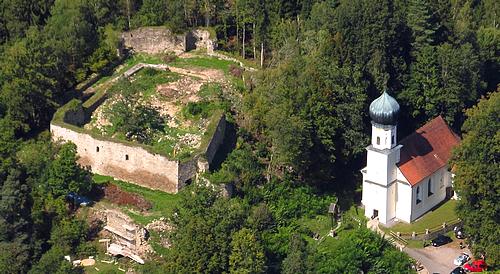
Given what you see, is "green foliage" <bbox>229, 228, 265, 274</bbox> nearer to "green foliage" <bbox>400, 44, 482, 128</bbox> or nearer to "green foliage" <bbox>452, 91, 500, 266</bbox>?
"green foliage" <bbox>452, 91, 500, 266</bbox>

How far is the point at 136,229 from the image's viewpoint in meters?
65.3

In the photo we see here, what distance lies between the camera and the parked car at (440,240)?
67250 millimetres

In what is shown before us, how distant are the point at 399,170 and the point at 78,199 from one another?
21.8m

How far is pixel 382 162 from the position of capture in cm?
6825

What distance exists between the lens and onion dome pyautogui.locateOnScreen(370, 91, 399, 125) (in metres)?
66.8

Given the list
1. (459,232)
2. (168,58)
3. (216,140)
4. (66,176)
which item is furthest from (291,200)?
(168,58)

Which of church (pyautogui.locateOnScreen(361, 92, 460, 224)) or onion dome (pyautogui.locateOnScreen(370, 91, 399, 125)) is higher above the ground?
onion dome (pyautogui.locateOnScreen(370, 91, 399, 125))

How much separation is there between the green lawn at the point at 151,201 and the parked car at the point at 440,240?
680 inches

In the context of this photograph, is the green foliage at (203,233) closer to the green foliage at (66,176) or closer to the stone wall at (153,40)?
the green foliage at (66,176)

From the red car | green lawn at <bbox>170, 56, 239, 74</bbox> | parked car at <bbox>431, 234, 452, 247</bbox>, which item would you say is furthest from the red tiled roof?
green lawn at <bbox>170, 56, 239, 74</bbox>

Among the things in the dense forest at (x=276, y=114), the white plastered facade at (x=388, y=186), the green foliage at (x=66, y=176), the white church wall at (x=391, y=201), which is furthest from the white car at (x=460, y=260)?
the green foliage at (x=66, y=176)

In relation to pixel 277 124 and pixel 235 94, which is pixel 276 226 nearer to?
pixel 277 124

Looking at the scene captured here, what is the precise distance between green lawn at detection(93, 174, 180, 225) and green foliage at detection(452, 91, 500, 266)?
18.7 meters

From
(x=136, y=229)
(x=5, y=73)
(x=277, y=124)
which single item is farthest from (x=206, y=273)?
(x=5, y=73)
